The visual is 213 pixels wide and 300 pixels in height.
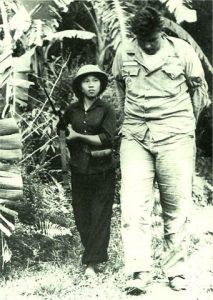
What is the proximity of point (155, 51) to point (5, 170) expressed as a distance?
1528 mm

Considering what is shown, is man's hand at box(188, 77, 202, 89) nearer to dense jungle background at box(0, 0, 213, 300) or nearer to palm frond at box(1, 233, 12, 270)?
dense jungle background at box(0, 0, 213, 300)

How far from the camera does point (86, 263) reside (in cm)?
536

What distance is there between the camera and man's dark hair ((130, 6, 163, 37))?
15.4ft

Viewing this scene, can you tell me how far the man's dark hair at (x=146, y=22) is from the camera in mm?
4703

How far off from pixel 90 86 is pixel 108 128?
39 centimetres

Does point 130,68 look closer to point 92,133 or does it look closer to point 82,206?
point 92,133

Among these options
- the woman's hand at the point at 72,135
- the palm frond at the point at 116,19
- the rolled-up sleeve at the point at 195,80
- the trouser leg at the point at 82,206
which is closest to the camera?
the rolled-up sleeve at the point at 195,80

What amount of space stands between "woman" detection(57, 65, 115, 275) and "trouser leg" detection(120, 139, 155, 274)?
423 mm

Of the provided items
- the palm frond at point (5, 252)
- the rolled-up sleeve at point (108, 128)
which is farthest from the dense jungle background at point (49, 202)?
the rolled-up sleeve at point (108, 128)

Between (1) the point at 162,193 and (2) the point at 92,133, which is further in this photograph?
(2) the point at 92,133

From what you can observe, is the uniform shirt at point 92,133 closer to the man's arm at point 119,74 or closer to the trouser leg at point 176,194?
the man's arm at point 119,74

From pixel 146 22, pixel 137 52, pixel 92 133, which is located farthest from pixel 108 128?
pixel 146 22

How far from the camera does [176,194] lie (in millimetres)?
4926

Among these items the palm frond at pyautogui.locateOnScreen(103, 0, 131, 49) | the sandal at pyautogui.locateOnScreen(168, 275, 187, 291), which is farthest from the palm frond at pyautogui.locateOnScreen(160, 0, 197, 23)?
the sandal at pyautogui.locateOnScreen(168, 275, 187, 291)
